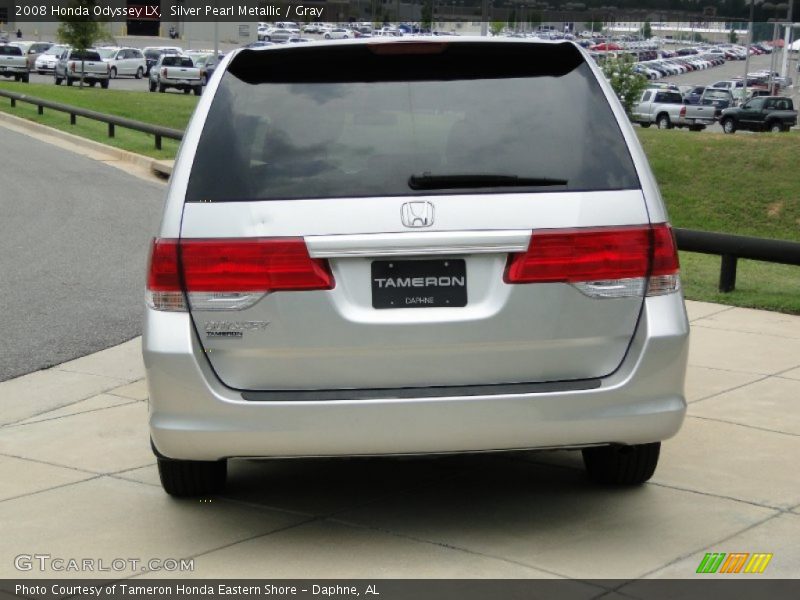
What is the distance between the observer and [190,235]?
16.1ft

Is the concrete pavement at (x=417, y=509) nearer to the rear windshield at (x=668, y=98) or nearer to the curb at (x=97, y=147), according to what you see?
the curb at (x=97, y=147)

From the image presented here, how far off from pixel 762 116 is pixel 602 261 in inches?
1954

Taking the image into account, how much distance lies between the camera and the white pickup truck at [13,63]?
59.3 m

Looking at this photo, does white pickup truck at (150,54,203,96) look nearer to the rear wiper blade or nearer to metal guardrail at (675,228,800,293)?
metal guardrail at (675,228,800,293)

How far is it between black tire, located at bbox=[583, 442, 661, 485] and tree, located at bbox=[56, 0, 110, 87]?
54.0m

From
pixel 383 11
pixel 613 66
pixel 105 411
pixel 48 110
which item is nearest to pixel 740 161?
pixel 105 411

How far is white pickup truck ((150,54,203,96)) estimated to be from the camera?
58750 mm

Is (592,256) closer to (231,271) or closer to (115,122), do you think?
(231,271)

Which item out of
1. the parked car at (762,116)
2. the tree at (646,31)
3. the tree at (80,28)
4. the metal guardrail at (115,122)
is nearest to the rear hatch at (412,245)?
the metal guardrail at (115,122)

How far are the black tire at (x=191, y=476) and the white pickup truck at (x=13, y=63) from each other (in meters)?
56.8

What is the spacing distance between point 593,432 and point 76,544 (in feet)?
6.59

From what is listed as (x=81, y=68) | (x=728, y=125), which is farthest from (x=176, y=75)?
(x=728, y=125)

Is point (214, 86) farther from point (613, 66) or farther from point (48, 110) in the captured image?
point (613, 66)

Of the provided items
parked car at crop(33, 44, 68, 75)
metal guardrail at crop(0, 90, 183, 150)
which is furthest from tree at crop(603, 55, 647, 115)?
parked car at crop(33, 44, 68, 75)
